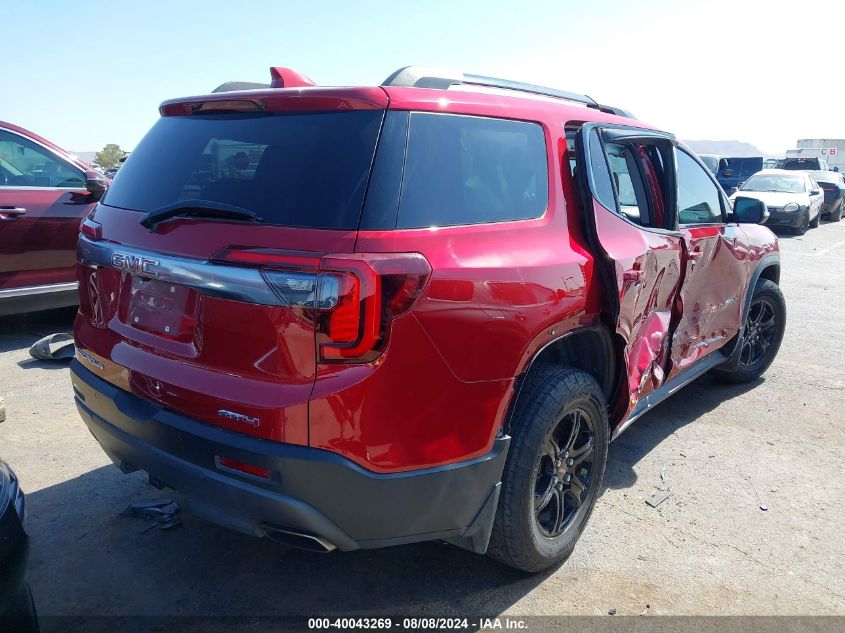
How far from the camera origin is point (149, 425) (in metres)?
2.30

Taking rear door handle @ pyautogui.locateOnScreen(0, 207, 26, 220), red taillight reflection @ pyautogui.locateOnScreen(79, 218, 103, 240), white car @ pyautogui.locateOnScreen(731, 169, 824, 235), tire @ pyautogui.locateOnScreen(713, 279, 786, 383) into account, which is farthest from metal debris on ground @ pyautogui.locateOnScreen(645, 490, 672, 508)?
white car @ pyautogui.locateOnScreen(731, 169, 824, 235)

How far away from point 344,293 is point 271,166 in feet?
2.02

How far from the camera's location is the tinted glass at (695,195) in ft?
12.7

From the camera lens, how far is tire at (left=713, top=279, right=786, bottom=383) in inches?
201

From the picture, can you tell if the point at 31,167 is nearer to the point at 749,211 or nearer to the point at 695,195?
the point at 695,195

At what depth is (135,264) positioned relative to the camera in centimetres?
234

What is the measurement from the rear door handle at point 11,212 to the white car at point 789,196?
1499 cm

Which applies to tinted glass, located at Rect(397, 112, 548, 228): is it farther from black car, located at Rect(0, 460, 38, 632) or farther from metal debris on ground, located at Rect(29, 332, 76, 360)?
metal debris on ground, located at Rect(29, 332, 76, 360)

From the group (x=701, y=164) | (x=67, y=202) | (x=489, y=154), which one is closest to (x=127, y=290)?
(x=489, y=154)

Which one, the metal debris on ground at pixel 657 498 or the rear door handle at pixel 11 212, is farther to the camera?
the rear door handle at pixel 11 212

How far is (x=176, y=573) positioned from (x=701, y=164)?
3856 mm

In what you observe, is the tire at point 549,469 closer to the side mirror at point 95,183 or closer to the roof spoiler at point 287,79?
the roof spoiler at point 287,79

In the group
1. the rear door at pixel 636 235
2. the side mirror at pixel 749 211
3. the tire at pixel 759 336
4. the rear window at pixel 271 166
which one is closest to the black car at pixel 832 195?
the tire at pixel 759 336

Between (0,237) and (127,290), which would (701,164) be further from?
(0,237)
